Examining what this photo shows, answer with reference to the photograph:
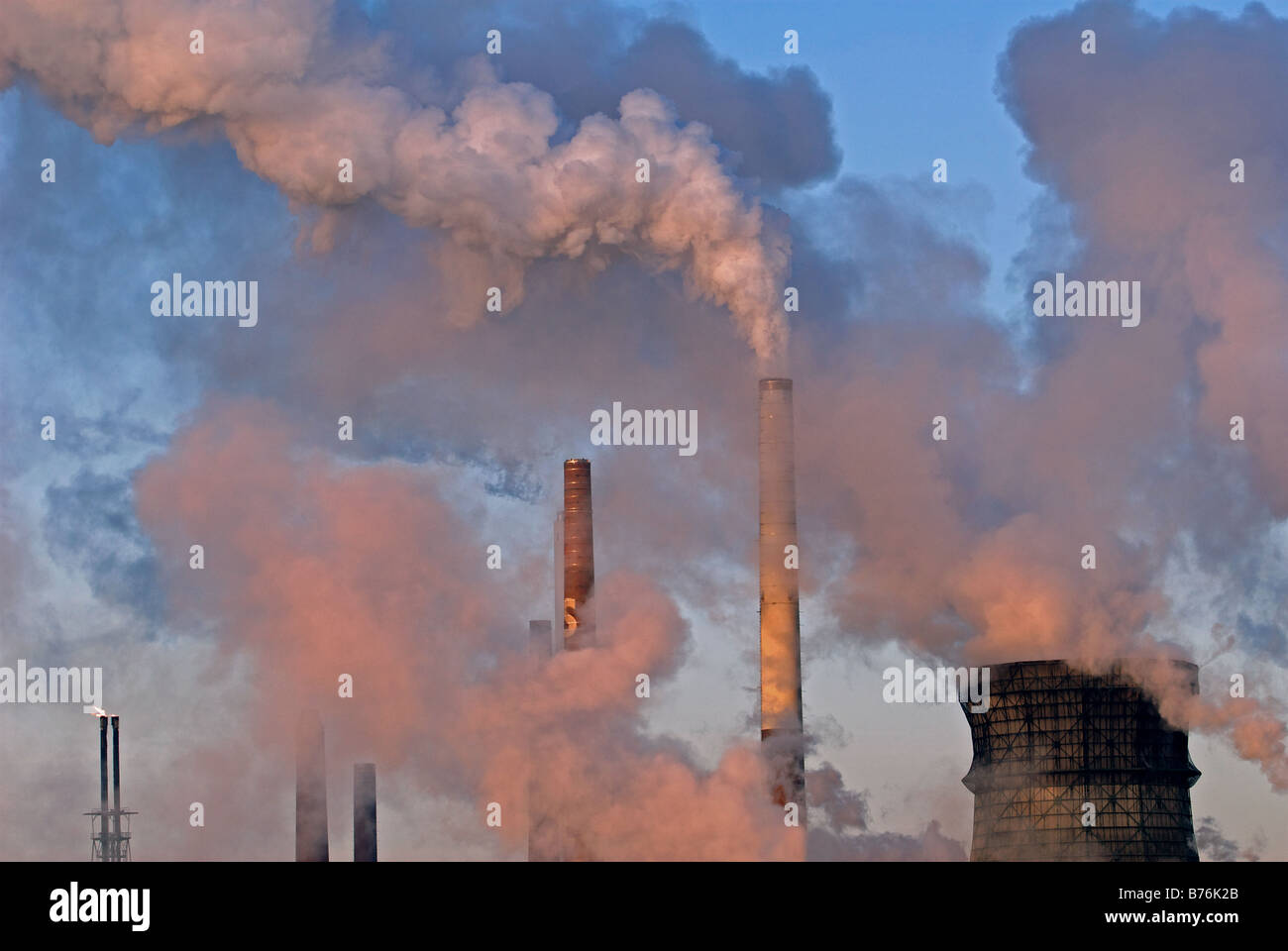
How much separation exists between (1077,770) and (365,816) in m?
22.9

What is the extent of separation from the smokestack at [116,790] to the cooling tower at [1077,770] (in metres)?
26.5

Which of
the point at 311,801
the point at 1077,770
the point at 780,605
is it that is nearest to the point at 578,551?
the point at 780,605

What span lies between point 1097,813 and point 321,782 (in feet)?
81.5

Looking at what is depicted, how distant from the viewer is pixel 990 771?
65062mm

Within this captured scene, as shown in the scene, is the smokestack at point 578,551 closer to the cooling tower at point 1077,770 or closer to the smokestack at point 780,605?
the smokestack at point 780,605

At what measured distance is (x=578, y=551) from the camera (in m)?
54.7

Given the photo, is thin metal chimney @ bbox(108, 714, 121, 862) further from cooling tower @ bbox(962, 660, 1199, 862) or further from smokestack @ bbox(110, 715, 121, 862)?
cooling tower @ bbox(962, 660, 1199, 862)

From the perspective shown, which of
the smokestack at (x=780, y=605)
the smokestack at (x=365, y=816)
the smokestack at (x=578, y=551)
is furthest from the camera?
the smokestack at (x=365, y=816)

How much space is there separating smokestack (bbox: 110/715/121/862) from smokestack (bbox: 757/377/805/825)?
2127 cm

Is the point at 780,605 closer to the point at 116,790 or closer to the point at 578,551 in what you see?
the point at 578,551

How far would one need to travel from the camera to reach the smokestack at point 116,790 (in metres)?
59.9

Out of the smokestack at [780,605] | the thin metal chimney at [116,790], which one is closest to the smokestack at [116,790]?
the thin metal chimney at [116,790]
